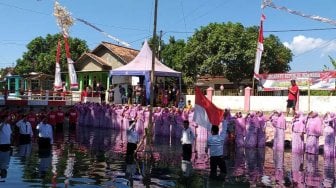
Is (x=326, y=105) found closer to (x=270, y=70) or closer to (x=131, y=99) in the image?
(x=131, y=99)

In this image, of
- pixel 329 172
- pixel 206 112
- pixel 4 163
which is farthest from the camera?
pixel 329 172

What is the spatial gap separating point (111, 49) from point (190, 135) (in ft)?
105

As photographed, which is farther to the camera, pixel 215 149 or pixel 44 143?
pixel 44 143

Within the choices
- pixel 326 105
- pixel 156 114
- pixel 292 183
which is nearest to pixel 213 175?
pixel 292 183

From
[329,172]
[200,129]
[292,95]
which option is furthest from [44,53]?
[329,172]

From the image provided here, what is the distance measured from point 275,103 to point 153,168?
52.4 feet

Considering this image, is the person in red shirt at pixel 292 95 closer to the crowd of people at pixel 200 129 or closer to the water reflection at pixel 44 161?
the crowd of people at pixel 200 129

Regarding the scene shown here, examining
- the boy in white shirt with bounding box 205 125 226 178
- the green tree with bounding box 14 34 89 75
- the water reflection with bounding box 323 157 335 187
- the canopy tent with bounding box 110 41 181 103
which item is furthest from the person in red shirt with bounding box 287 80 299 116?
the green tree with bounding box 14 34 89 75

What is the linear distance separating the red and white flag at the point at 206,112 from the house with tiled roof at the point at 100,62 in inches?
1238

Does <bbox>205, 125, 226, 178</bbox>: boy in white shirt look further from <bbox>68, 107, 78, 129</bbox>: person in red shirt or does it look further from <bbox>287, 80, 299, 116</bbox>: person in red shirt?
<bbox>68, 107, 78, 129</bbox>: person in red shirt

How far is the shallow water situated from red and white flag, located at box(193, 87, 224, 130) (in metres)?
1.54

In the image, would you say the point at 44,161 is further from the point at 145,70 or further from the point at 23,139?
the point at 145,70

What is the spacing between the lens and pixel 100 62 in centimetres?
4622

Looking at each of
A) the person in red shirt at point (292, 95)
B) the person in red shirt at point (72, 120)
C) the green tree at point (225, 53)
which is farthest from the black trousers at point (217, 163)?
the green tree at point (225, 53)
